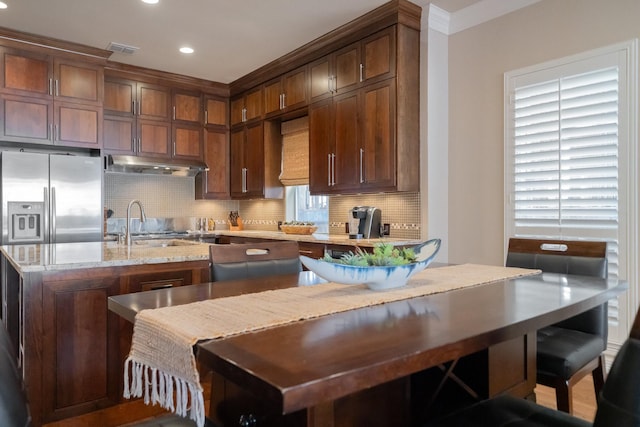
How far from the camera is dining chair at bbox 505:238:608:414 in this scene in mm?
1719

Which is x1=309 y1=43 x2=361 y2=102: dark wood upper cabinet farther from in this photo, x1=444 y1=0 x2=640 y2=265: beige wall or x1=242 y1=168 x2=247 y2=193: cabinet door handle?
x1=242 y1=168 x2=247 y2=193: cabinet door handle

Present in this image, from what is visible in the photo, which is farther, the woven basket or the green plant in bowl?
the woven basket

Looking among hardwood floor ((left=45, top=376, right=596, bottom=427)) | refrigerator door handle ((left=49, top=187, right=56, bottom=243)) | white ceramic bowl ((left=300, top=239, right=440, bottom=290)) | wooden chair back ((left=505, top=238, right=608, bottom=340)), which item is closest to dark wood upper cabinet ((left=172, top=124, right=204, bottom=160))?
refrigerator door handle ((left=49, top=187, right=56, bottom=243))

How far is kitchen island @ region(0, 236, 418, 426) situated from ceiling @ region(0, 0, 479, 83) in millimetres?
2095

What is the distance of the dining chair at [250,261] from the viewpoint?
6.01 feet

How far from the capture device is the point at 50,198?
4125 mm

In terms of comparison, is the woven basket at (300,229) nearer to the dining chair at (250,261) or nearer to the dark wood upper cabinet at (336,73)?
the dark wood upper cabinet at (336,73)

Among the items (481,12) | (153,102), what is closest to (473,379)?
(481,12)

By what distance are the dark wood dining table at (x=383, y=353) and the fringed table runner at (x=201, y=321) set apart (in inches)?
1.9

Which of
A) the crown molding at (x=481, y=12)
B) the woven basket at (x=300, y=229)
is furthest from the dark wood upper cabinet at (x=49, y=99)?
the crown molding at (x=481, y=12)

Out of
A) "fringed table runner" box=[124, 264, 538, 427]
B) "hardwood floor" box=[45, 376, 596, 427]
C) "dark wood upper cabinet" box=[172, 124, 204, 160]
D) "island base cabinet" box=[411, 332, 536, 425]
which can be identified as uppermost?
"dark wood upper cabinet" box=[172, 124, 204, 160]

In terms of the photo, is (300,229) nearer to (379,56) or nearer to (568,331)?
(379,56)

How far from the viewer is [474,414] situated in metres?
1.17

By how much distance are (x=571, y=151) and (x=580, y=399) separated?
1.50 meters
